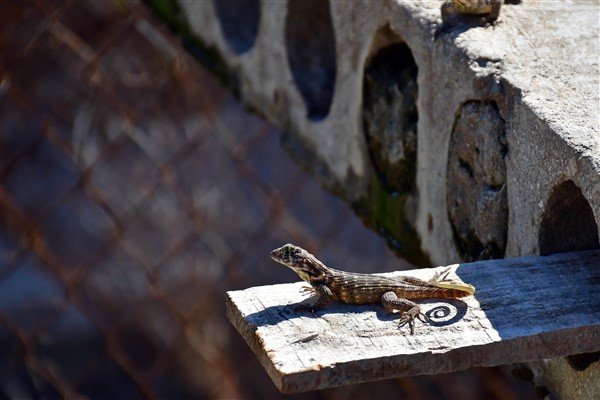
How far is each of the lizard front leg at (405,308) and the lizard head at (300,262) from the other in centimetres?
13

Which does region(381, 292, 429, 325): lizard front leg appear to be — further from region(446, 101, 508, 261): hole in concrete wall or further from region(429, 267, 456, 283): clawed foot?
region(446, 101, 508, 261): hole in concrete wall

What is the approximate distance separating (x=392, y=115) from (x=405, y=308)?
70cm

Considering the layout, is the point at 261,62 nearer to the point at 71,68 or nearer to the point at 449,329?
the point at 71,68

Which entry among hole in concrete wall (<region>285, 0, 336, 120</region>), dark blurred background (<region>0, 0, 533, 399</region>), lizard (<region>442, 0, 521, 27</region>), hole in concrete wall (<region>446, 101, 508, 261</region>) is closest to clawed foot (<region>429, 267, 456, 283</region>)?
hole in concrete wall (<region>446, 101, 508, 261</region>)

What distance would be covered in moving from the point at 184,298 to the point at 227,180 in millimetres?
316

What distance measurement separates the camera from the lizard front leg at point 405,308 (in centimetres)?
144

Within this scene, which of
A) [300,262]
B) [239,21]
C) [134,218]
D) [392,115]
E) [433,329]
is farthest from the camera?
[134,218]

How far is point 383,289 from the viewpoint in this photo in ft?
5.06

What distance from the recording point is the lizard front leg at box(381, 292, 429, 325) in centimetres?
144

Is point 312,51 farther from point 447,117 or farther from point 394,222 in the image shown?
point 447,117

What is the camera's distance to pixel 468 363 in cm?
140

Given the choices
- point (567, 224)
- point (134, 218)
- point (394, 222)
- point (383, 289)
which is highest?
point (383, 289)

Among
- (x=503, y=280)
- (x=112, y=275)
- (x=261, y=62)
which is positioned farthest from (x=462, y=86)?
(x=112, y=275)

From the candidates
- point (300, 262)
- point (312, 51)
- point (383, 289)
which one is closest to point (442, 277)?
point (383, 289)
